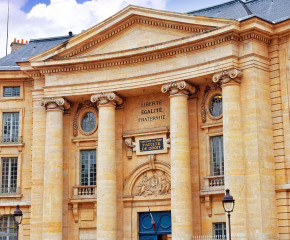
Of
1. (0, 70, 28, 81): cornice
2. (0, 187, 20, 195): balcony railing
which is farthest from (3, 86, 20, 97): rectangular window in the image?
(0, 187, 20, 195): balcony railing

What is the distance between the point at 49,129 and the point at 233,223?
12.5 m

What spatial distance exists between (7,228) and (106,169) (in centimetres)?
819

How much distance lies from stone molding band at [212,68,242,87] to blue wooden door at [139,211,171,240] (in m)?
8.18

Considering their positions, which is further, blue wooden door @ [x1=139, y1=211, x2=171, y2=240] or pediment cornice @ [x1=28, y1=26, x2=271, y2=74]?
blue wooden door @ [x1=139, y1=211, x2=171, y2=240]

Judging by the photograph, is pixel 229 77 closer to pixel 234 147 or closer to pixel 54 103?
pixel 234 147

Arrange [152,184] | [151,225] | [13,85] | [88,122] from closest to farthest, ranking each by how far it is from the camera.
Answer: [151,225] → [152,184] → [88,122] → [13,85]

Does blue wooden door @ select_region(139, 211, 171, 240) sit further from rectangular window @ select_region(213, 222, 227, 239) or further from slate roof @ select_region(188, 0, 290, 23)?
slate roof @ select_region(188, 0, 290, 23)

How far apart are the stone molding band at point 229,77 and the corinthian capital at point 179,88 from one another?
6.66ft

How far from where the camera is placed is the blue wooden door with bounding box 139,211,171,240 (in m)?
32.4

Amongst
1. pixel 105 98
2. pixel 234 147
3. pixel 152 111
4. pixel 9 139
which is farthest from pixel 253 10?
pixel 9 139

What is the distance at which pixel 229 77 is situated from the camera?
29.0 m

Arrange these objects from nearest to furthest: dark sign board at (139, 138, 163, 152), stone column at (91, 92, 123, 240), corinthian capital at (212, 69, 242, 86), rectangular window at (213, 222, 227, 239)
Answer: corinthian capital at (212, 69, 242, 86) < rectangular window at (213, 222, 227, 239) < stone column at (91, 92, 123, 240) < dark sign board at (139, 138, 163, 152)

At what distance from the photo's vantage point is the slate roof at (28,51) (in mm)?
37875

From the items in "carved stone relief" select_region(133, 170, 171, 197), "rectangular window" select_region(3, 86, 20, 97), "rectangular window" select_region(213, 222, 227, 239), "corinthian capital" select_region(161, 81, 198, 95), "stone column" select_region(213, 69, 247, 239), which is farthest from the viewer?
"rectangular window" select_region(3, 86, 20, 97)
